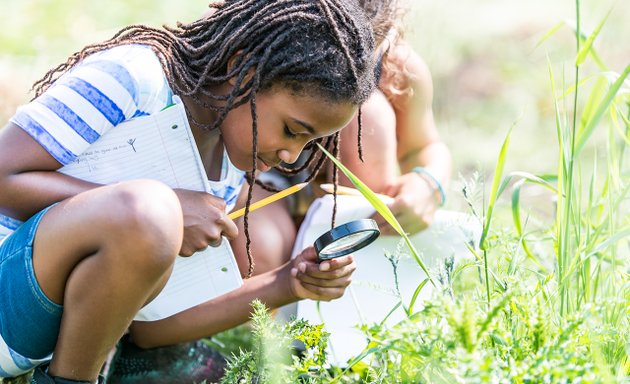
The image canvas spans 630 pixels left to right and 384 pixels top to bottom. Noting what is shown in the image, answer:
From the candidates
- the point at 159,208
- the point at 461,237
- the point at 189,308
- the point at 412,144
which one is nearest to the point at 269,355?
the point at 159,208

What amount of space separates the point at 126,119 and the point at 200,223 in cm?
24

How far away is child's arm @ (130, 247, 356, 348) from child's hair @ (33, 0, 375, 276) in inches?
11.2

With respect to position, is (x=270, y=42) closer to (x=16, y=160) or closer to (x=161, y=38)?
(x=161, y=38)

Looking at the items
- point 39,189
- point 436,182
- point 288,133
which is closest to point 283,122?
point 288,133

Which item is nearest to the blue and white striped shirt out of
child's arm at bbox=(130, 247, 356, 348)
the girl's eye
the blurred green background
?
the girl's eye

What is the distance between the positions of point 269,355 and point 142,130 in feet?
1.89

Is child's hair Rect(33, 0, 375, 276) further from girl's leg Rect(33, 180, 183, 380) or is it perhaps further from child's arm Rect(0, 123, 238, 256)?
girl's leg Rect(33, 180, 183, 380)

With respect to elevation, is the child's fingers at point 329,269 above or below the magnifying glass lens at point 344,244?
below

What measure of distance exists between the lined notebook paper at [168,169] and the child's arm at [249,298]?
0.35 feet

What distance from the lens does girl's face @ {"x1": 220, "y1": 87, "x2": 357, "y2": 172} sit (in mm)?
1611

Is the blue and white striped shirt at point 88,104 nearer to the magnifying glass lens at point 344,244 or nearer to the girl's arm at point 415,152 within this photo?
the magnifying glass lens at point 344,244

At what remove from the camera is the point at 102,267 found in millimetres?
1415

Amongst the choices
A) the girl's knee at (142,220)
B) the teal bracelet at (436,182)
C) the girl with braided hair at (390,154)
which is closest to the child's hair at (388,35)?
the girl with braided hair at (390,154)

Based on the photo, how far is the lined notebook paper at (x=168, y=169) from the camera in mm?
1625
